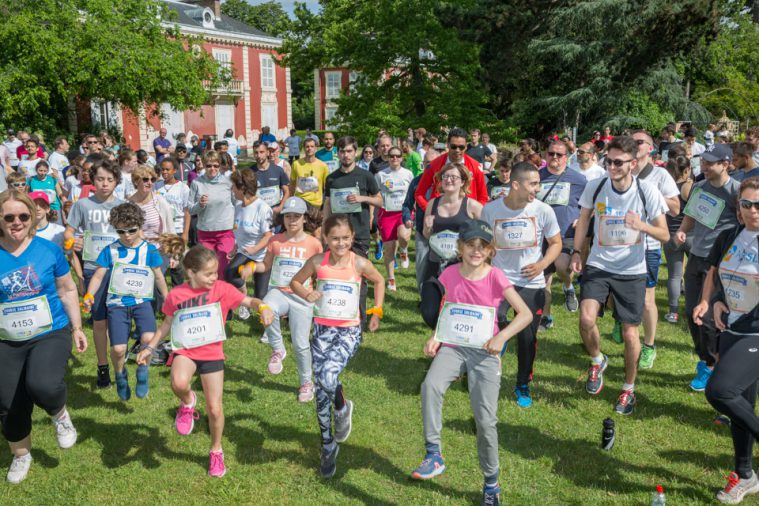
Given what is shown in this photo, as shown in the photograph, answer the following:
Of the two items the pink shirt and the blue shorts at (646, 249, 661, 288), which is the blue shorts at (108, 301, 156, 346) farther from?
the blue shorts at (646, 249, 661, 288)

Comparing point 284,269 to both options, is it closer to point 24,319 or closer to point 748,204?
point 24,319

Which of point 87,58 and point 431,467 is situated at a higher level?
point 87,58

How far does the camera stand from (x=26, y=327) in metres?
4.90

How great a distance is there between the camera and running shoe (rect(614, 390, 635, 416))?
19.9 feet

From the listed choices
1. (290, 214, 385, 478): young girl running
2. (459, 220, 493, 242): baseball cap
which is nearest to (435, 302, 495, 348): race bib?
(459, 220, 493, 242): baseball cap

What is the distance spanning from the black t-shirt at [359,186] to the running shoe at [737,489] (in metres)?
5.82

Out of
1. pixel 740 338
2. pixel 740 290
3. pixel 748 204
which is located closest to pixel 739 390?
pixel 740 338

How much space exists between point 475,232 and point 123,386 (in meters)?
3.87

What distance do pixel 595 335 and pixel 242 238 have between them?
14.3ft

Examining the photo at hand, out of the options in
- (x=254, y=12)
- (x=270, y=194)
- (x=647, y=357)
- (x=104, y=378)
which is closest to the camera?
(x=104, y=378)

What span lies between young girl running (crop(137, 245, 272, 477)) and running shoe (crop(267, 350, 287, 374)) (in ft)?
6.66

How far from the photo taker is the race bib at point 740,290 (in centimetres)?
448

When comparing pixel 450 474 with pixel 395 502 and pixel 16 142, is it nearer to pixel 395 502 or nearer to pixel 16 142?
pixel 395 502

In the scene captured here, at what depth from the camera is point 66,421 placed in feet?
17.5
